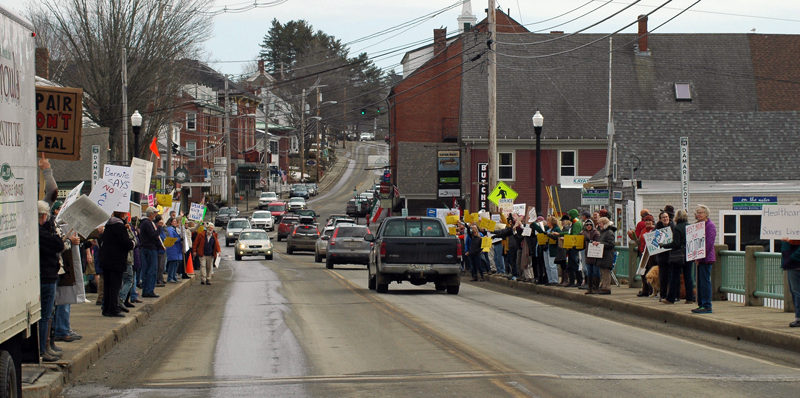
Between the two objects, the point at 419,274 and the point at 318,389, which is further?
the point at 419,274

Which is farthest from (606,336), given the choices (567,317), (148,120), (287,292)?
(148,120)

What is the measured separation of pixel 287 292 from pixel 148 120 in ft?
94.6

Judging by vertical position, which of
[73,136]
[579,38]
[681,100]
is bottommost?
[73,136]

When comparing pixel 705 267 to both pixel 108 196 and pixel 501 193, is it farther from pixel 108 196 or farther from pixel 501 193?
pixel 501 193

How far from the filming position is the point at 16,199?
8.09m

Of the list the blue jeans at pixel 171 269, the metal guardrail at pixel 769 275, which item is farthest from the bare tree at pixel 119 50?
the metal guardrail at pixel 769 275

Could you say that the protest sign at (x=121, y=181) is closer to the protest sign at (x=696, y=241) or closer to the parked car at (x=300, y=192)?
the protest sign at (x=696, y=241)

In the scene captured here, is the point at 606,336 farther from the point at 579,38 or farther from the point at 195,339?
the point at 579,38

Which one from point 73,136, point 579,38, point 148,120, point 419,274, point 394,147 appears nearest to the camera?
point 73,136

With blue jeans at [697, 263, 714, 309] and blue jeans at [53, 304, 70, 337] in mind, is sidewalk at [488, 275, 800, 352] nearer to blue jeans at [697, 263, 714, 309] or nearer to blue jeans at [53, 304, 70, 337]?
blue jeans at [697, 263, 714, 309]

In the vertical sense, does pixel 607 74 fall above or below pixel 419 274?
above

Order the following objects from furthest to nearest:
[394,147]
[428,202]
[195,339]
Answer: [394,147], [428,202], [195,339]

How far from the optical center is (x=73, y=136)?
11.5 meters

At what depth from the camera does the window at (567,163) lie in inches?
2384
